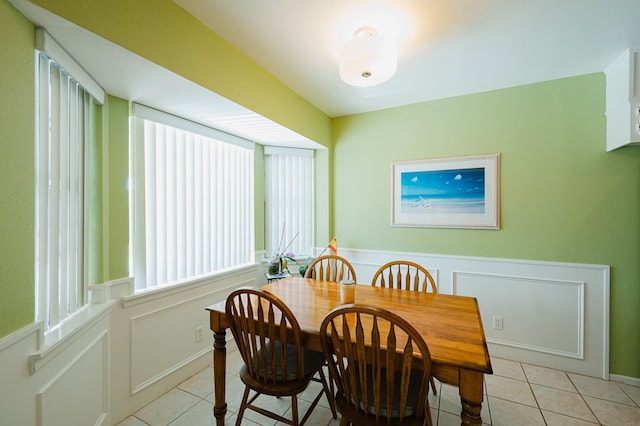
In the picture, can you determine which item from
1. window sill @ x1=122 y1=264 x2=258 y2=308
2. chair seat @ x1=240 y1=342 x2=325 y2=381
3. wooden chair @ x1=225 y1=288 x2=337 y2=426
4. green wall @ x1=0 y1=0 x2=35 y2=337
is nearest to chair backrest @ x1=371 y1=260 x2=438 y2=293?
chair seat @ x1=240 y1=342 x2=325 y2=381

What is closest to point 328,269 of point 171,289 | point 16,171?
point 171,289

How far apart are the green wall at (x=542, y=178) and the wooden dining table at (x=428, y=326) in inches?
47.3

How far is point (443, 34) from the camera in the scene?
71.8 inches

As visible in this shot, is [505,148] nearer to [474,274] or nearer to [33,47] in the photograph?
[474,274]

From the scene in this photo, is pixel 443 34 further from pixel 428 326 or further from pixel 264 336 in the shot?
pixel 264 336

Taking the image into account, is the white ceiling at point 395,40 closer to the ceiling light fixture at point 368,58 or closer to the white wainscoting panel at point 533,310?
the ceiling light fixture at point 368,58

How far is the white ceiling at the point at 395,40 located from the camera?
60.7 inches

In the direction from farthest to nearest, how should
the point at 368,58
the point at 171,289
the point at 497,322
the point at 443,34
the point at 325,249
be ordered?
the point at 325,249
the point at 497,322
the point at 171,289
the point at 443,34
the point at 368,58

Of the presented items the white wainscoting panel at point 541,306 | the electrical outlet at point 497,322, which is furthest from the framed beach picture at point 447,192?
the electrical outlet at point 497,322

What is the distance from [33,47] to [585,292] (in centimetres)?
397

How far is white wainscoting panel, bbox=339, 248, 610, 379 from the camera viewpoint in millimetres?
2336

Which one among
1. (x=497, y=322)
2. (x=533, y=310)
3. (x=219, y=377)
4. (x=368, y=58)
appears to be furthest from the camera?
(x=497, y=322)

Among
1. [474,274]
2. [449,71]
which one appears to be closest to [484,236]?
[474,274]

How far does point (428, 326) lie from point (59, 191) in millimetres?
2075
